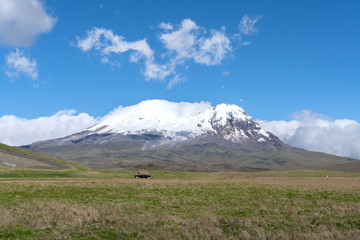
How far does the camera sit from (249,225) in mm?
16125

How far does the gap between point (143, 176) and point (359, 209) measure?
80151mm

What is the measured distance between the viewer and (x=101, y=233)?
1515 cm

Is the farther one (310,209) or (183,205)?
(183,205)

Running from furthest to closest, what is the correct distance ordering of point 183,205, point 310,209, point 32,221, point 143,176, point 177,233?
1. point 143,176
2. point 183,205
3. point 310,209
4. point 32,221
5. point 177,233

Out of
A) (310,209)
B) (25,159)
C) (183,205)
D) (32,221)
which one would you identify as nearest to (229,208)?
(183,205)

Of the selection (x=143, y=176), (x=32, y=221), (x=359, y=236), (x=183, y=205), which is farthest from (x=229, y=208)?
(x=143, y=176)

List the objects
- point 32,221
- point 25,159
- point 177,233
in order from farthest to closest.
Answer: point 25,159 → point 32,221 → point 177,233

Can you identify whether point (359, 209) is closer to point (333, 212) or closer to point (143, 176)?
point (333, 212)

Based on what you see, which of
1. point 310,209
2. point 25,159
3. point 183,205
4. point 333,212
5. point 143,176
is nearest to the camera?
point 333,212

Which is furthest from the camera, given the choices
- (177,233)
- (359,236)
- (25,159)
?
(25,159)

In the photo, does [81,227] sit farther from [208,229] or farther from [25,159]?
[25,159]

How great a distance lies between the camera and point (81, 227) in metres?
16.0

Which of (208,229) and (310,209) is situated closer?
(208,229)

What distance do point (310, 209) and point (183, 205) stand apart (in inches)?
348
